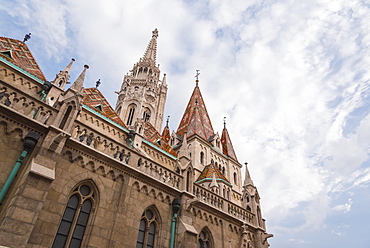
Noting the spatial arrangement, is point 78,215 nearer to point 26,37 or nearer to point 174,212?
point 174,212

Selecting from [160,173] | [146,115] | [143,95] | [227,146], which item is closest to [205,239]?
[160,173]

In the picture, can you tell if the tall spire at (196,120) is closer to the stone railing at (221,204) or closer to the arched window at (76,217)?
the stone railing at (221,204)

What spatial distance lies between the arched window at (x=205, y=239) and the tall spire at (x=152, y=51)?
1024 inches

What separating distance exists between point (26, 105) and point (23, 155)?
1.74m

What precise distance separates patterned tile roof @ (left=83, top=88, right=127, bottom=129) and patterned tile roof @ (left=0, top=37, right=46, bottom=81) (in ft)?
10.3

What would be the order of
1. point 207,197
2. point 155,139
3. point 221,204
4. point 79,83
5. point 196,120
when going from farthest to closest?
point 196,120
point 155,139
point 221,204
point 207,197
point 79,83

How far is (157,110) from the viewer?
2906 centimetres

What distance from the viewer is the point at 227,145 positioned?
105 ft

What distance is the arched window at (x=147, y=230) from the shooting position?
829 cm

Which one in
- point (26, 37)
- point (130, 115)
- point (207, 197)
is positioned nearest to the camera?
point (207, 197)

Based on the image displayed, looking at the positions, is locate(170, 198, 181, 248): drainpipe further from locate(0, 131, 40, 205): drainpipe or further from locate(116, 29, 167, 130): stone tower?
locate(116, 29, 167, 130): stone tower

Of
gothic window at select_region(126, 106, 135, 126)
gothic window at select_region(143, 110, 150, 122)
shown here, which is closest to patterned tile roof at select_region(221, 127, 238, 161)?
gothic window at select_region(143, 110, 150, 122)

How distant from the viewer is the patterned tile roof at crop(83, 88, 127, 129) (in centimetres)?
1642

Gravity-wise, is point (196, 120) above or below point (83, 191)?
above
